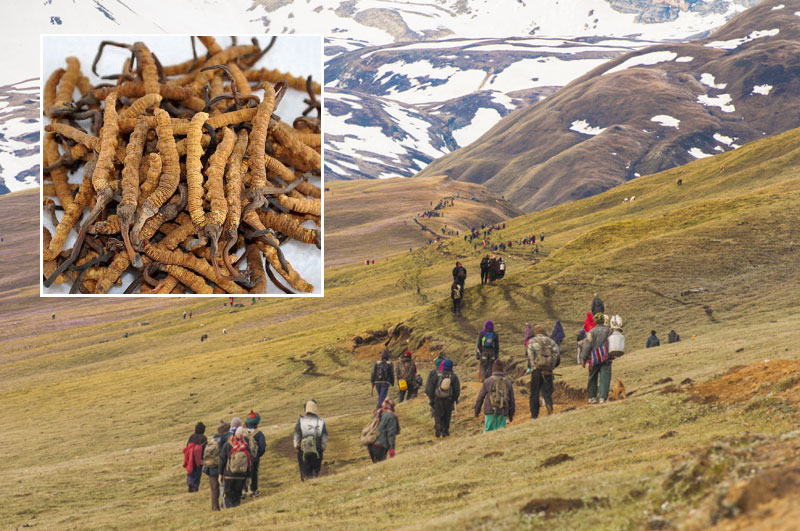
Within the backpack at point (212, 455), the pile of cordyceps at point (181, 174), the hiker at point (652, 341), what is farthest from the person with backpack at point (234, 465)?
the hiker at point (652, 341)

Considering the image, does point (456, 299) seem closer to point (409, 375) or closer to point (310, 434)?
point (409, 375)

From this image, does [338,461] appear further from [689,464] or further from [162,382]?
[162,382]

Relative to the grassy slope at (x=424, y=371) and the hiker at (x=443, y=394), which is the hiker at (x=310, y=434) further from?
the hiker at (x=443, y=394)

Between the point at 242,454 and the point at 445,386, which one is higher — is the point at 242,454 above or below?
below

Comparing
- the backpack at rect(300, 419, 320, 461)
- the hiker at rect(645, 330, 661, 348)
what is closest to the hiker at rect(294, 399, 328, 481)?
the backpack at rect(300, 419, 320, 461)

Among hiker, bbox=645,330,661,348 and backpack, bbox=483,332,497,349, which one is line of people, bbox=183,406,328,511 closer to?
backpack, bbox=483,332,497,349

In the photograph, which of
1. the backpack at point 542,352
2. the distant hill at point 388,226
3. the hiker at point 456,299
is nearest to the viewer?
the backpack at point 542,352

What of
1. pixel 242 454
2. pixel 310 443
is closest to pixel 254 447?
pixel 242 454
